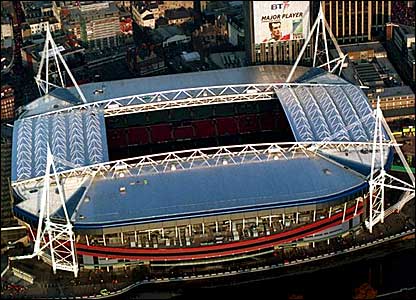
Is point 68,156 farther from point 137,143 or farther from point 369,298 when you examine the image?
point 369,298

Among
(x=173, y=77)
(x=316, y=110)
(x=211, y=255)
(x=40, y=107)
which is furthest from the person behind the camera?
(x=173, y=77)

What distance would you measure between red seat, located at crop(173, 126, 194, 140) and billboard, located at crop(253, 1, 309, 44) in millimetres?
10043

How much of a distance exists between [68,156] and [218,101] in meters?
10.2

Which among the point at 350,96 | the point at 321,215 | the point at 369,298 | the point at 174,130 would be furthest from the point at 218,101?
the point at 369,298

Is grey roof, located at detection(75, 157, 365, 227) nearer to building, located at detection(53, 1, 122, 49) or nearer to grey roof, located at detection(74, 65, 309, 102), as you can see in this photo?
grey roof, located at detection(74, 65, 309, 102)

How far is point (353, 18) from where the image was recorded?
66.7 metres

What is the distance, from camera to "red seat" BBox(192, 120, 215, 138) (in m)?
52.1

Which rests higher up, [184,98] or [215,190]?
[184,98]

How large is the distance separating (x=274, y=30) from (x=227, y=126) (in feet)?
32.1

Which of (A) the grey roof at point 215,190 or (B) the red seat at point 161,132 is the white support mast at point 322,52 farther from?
(A) the grey roof at point 215,190

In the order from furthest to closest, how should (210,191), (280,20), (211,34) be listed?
(211,34) < (280,20) < (210,191)

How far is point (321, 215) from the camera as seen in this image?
42.8m

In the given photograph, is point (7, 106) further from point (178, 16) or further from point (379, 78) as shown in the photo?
point (379, 78)

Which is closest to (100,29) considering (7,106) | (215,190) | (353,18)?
(7,106)
